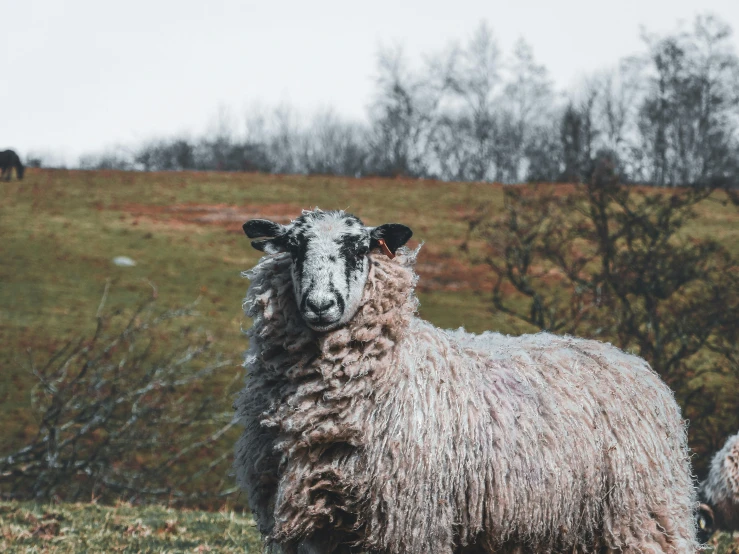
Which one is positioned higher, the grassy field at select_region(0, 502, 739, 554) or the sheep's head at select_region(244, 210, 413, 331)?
the sheep's head at select_region(244, 210, 413, 331)

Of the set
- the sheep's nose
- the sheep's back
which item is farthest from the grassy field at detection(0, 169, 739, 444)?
the sheep's nose

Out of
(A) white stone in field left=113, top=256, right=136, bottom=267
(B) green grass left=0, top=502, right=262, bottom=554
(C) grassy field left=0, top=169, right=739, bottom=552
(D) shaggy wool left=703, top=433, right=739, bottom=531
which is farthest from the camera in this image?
(A) white stone in field left=113, top=256, right=136, bottom=267

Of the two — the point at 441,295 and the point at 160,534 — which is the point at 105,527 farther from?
the point at 441,295

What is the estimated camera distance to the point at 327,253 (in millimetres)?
5078

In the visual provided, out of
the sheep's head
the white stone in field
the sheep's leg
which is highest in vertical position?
the sheep's head

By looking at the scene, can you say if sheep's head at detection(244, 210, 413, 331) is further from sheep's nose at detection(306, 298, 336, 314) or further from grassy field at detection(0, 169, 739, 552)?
grassy field at detection(0, 169, 739, 552)

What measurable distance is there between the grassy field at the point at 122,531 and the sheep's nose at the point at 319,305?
3115mm

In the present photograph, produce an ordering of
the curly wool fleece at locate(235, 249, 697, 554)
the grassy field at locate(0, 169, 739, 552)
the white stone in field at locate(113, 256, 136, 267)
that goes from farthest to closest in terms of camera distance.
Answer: the white stone in field at locate(113, 256, 136, 267)
the grassy field at locate(0, 169, 739, 552)
the curly wool fleece at locate(235, 249, 697, 554)

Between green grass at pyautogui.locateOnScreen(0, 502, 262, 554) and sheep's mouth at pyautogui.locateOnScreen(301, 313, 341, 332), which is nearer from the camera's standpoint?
sheep's mouth at pyautogui.locateOnScreen(301, 313, 341, 332)

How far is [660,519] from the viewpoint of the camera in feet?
18.3

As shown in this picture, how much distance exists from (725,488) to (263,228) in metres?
7.20

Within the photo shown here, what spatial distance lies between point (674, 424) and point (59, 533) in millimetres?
5734

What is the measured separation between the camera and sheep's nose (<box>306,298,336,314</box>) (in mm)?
4871

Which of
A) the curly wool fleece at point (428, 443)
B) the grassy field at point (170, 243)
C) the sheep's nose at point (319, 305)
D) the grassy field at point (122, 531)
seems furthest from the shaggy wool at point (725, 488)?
the grassy field at point (170, 243)
